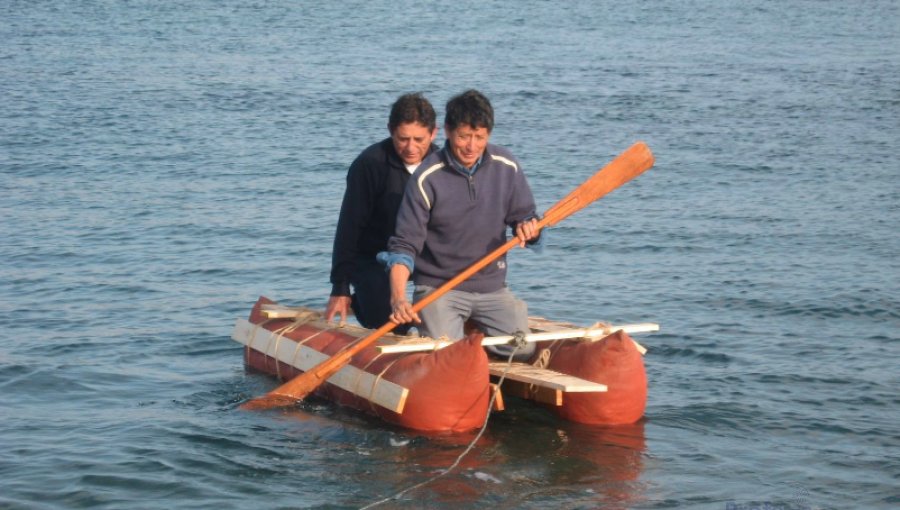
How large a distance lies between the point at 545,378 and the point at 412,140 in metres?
1.62

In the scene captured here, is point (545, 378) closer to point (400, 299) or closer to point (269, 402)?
point (400, 299)

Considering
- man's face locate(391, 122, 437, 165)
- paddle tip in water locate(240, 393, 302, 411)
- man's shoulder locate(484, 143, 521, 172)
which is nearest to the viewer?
man's shoulder locate(484, 143, 521, 172)

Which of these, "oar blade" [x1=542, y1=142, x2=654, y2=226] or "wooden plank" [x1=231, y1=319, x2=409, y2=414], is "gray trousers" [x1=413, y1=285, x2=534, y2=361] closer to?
"wooden plank" [x1=231, y1=319, x2=409, y2=414]

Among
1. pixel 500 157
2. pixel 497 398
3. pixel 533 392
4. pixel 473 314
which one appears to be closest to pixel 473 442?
pixel 497 398

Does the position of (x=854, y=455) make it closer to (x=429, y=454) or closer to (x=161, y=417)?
(x=429, y=454)

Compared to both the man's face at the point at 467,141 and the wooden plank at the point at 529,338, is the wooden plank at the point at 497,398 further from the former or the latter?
the man's face at the point at 467,141

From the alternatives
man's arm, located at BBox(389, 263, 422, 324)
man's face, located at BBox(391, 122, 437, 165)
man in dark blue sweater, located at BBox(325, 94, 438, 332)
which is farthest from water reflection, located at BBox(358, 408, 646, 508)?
man's face, located at BBox(391, 122, 437, 165)

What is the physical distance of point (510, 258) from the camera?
12.9 metres

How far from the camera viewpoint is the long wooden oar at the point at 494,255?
7.07 metres

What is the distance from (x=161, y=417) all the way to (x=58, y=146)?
10.6 meters

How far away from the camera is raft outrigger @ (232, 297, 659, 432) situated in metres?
6.96

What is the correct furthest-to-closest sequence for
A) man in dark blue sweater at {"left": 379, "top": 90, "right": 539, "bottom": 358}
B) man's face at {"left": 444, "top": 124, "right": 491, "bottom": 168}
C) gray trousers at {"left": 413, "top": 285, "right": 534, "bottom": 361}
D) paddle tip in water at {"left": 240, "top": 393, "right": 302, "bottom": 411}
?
1. paddle tip in water at {"left": 240, "top": 393, "right": 302, "bottom": 411}
2. gray trousers at {"left": 413, "top": 285, "right": 534, "bottom": 361}
3. man in dark blue sweater at {"left": 379, "top": 90, "right": 539, "bottom": 358}
4. man's face at {"left": 444, "top": 124, "right": 491, "bottom": 168}

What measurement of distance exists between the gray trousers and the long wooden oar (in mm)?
121

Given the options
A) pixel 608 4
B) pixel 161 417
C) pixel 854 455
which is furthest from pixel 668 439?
pixel 608 4
